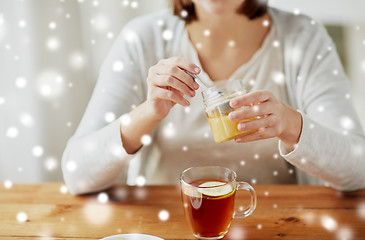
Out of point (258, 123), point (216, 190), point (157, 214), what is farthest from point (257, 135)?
point (157, 214)

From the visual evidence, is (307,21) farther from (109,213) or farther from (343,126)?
(109,213)

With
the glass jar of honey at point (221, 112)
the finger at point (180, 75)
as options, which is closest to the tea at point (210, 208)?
the glass jar of honey at point (221, 112)

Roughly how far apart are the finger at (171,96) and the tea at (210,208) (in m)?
0.18

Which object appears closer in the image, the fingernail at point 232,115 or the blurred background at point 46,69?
the fingernail at point 232,115

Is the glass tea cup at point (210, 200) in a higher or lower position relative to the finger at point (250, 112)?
lower

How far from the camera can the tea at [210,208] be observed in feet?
2.09

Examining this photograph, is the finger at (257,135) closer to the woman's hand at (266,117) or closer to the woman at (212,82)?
the woman's hand at (266,117)

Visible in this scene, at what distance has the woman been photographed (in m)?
0.95

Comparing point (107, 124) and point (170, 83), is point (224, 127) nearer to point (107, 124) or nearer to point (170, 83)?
point (170, 83)

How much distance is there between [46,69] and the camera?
1479 mm

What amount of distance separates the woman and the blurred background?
0.47 metres

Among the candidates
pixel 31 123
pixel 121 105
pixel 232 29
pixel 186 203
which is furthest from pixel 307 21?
pixel 31 123

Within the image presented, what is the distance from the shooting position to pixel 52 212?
80cm

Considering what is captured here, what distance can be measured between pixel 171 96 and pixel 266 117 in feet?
0.66
